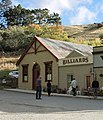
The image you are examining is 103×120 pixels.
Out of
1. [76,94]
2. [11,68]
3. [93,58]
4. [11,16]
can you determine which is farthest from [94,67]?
[11,16]

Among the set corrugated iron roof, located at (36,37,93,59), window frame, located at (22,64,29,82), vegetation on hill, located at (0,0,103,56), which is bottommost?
window frame, located at (22,64,29,82)

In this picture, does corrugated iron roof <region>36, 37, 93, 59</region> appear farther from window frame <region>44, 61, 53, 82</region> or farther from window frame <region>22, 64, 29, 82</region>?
window frame <region>22, 64, 29, 82</region>

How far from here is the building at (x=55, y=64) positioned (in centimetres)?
3675

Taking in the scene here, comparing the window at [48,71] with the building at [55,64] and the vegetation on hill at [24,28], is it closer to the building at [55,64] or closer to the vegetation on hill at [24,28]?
the building at [55,64]

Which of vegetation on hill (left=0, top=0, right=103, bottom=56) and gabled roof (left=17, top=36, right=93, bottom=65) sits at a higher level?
vegetation on hill (left=0, top=0, right=103, bottom=56)

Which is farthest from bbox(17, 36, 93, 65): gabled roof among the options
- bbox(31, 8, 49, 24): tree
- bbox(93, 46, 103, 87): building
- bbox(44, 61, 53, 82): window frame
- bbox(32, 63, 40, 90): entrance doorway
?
bbox(31, 8, 49, 24): tree

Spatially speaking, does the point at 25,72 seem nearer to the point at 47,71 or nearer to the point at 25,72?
the point at 25,72

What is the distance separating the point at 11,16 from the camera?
106250 mm

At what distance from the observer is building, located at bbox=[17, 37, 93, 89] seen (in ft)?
121

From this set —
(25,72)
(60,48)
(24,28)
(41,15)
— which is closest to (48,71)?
(60,48)

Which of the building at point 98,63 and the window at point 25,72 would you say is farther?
the window at point 25,72

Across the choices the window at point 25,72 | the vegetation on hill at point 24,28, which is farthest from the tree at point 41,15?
the window at point 25,72

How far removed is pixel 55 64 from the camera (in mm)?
39594

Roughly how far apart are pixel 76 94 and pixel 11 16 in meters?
75.0
